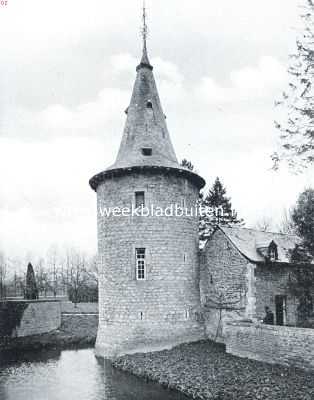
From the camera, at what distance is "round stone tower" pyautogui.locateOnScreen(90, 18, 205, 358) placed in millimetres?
17969

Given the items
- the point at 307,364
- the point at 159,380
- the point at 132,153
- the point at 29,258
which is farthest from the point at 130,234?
the point at 29,258

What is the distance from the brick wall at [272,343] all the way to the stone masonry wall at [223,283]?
7.65ft

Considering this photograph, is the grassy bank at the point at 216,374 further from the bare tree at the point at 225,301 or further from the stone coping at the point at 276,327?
the bare tree at the point at 225,301

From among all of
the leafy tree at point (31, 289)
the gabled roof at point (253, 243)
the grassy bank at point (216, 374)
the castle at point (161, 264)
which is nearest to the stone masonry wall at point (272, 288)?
the castle at point (161, 264)

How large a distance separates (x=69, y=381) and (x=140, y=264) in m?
5.80

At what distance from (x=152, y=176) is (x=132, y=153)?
163 cm

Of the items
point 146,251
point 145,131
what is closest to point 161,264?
point 146,251

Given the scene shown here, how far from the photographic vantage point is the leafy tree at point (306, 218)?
17.2 metres

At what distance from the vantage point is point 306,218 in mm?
17344

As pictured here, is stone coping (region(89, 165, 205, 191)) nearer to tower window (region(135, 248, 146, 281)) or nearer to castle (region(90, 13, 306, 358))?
castle (region(90, 13, 306, 358))

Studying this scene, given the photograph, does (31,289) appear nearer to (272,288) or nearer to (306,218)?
(272,288)

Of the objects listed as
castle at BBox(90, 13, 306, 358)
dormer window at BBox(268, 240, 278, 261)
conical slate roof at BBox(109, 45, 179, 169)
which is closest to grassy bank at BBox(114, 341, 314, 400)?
castle at BBox(90, 13, 306, 358)

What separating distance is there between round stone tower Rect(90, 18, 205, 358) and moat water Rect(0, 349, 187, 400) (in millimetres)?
1845

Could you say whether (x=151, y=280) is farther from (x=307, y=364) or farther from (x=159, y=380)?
(x=307, y=364)
